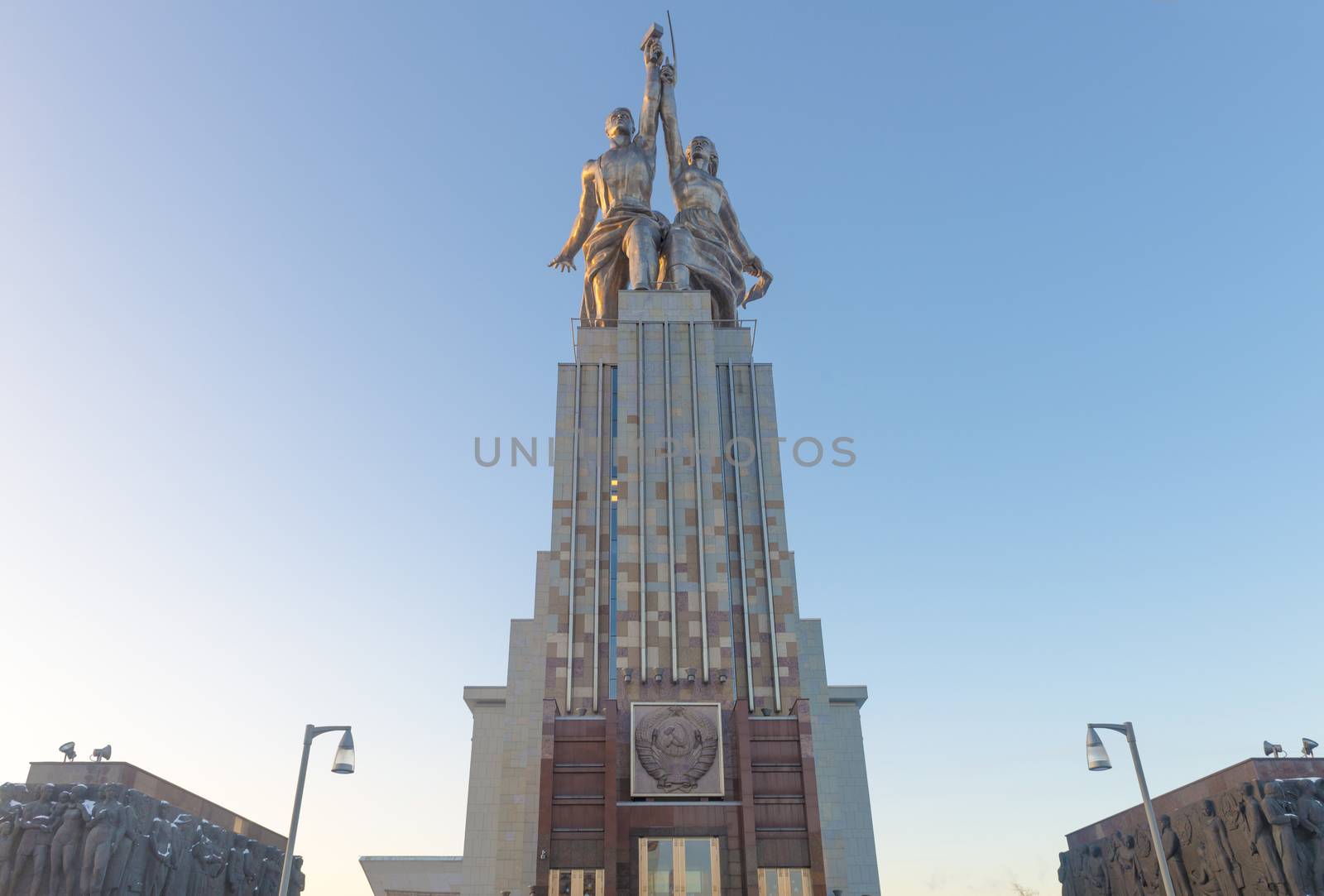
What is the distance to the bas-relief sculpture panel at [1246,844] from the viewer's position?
29.5 meters

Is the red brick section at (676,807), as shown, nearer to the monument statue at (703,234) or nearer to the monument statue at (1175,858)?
the monument statue at (1175,858)

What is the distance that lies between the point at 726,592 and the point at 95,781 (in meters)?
23.6

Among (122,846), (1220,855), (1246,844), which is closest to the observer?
(1246,844)

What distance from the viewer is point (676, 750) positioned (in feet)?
120

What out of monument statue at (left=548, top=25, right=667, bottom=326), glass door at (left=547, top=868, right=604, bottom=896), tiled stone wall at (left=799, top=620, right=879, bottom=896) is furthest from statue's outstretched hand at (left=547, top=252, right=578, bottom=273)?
glass door at (left=547, top=868, right=604, bottom=896)

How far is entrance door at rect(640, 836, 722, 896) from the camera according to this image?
3419 cm

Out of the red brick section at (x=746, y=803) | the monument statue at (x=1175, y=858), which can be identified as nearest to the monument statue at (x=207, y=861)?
the red brick section at (x=746, y=803)

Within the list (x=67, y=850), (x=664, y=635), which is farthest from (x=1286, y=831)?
(x=67, y=850)

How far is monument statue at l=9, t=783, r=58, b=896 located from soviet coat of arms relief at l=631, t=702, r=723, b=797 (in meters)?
18.8

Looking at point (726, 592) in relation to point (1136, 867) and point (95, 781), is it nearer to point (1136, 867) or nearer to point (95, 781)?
point (1136, 867)

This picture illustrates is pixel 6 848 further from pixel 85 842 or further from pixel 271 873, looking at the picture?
pixel 271 873

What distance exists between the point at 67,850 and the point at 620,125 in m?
42.7

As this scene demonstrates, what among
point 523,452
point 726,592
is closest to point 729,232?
point 523,452

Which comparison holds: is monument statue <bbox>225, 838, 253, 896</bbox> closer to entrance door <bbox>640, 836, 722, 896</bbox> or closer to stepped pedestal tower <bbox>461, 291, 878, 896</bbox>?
stepped pedestal tower <bbox>461, 291, 878, 896</bbox>
